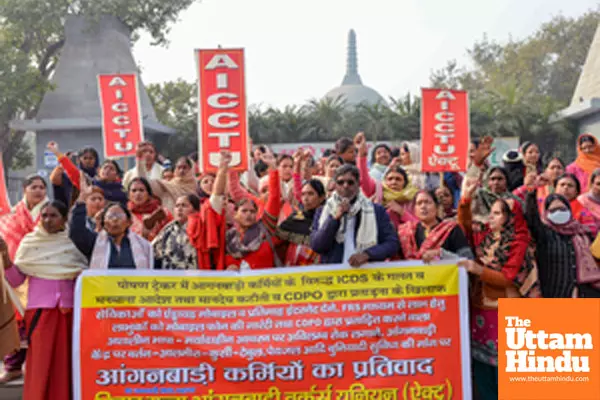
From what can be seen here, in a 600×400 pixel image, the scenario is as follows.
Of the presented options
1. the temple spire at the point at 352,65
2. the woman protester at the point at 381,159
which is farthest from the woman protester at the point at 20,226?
the temple spire at the point at 352,65

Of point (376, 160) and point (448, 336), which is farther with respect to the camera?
point (376, 160)

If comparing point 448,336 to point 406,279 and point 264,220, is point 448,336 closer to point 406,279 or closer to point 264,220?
point 406,279

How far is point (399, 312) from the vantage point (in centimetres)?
421

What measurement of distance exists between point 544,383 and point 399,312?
879mm

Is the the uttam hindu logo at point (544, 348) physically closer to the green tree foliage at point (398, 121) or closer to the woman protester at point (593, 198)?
the woman protester at point (593, 198)

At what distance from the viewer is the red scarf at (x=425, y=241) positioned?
4.39 meters

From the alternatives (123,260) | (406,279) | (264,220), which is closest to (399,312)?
(406,279)

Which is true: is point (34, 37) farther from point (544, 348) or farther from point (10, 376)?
point (544, 348)

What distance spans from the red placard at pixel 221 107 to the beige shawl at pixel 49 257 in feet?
3.76

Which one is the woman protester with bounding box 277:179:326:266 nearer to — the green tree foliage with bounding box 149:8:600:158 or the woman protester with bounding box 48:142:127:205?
the woman protester with bounding box 48:142:127:205

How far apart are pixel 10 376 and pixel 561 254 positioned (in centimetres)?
373

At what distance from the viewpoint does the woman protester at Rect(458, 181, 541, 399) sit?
14.5ft

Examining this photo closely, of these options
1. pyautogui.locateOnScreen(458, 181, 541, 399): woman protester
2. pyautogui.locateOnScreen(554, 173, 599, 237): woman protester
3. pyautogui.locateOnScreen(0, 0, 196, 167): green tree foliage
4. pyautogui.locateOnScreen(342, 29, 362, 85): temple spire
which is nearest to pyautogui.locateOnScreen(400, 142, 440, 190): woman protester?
pyautogui.locateOnScreen(554, 173, 599, 237): woman protester

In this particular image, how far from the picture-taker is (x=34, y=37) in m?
22.1
